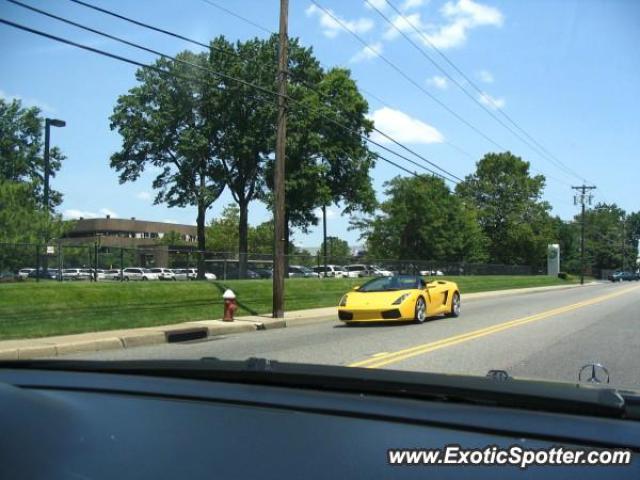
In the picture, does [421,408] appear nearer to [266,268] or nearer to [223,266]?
[223,266]

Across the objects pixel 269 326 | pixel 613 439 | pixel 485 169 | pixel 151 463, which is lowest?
pixel 269 326

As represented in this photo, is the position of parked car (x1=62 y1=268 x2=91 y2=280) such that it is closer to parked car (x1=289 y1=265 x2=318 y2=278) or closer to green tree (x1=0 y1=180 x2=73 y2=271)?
green tree (x1=0 y1=180 x2=73 y2=271)

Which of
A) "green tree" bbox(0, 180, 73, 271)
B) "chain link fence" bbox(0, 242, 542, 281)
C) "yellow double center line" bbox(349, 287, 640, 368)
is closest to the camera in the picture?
"yellow double center line" bbox(349, 287, 640, 368)

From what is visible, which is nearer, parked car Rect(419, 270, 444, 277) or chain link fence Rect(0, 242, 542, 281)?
chain link fence Rect(0, 242, 542, 281)

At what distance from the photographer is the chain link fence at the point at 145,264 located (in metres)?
28.0

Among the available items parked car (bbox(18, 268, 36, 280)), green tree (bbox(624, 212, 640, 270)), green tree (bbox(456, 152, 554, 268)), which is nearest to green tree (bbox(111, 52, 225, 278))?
parked car (bbox(18, 268, 36, 280))

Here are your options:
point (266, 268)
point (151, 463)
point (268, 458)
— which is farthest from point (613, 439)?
point (266, 268)

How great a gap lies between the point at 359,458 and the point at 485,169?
96.4 m

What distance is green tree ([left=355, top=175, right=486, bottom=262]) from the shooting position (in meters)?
68.0

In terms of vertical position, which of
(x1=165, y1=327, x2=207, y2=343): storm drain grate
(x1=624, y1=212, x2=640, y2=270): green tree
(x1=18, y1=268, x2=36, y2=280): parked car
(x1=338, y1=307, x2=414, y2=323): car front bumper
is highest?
(x1=624, y1=212, x2=640, y2=270): green tree

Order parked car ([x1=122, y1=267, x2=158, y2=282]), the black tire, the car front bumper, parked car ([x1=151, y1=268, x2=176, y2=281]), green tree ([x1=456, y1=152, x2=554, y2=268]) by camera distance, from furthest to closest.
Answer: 1. green tree ([x1=456, y1=152, x2=554, y2=268])
2. parked car ([x1=151, y1=268, x2=176, y2=281])
3. parked car ([x1=122, y1=267, x2=158, y2=282])
4. the black tire
5. the car front bumper

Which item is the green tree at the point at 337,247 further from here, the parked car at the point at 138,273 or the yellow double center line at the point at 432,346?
the yellow double center line at the point at 432,346

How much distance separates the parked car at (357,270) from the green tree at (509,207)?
43183mm

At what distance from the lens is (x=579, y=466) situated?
1.74 metres
